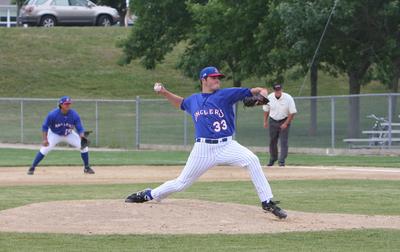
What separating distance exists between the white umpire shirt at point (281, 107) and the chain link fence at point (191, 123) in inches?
195

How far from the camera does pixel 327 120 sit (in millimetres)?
28703

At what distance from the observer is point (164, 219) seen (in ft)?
38.5

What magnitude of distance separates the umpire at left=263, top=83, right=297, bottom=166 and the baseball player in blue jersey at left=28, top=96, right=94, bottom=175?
4059mm

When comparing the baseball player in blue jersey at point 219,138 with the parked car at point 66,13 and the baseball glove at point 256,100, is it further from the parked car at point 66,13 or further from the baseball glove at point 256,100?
the parked car at point 66,13

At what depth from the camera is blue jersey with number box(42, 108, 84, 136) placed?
65.9 ft

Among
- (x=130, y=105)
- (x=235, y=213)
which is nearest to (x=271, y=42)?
(x=130, y=105)

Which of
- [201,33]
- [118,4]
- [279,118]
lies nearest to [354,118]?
[279,118]

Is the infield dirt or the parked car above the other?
the parked car

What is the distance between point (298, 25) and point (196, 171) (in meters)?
16.2

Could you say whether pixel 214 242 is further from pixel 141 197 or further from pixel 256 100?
pixel 141 197

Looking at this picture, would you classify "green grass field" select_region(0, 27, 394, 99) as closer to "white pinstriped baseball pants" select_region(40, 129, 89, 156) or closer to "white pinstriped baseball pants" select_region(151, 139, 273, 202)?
"white pinstriped baseball pants" select_region(40, 129, 89, 156)

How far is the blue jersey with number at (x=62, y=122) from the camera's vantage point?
2009 centimetres

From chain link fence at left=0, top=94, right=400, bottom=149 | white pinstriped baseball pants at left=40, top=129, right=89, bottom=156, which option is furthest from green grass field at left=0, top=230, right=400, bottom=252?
chain link fence at left=0, top=94, right=400, bottom=149

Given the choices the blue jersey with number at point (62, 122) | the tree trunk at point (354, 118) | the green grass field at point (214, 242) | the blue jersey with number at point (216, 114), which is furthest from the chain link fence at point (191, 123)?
the green grass field at point (214, 242)
